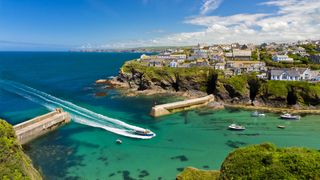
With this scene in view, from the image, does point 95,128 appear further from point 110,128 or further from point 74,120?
point 74,120

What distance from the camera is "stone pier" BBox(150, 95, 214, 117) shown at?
54.2 meters

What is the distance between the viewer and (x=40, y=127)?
44062mm

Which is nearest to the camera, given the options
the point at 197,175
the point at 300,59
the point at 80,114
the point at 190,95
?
the point at 197,175

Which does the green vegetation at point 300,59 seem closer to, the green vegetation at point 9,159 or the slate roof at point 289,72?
the slate roof at point 289,72

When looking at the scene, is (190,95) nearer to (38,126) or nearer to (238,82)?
(238,82)

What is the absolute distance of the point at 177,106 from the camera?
57688 millimetres

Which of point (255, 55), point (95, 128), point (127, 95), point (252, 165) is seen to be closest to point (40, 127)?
point (95, 128)

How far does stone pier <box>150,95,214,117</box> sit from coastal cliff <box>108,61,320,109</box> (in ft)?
19.7

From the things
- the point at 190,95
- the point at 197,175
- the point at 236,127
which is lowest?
the point at 236,127

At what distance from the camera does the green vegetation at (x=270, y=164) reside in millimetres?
16359

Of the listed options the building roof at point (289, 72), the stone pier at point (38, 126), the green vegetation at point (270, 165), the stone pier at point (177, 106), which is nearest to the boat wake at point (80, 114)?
the stone pier at point (38, 126)

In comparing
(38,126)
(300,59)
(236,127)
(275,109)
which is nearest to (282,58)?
(300,59)

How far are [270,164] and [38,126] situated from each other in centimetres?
3779

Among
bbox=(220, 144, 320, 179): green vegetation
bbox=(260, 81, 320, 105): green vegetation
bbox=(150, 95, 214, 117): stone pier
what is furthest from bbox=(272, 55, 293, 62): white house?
bbox=(220, 144, 320, 179): green vegetation
